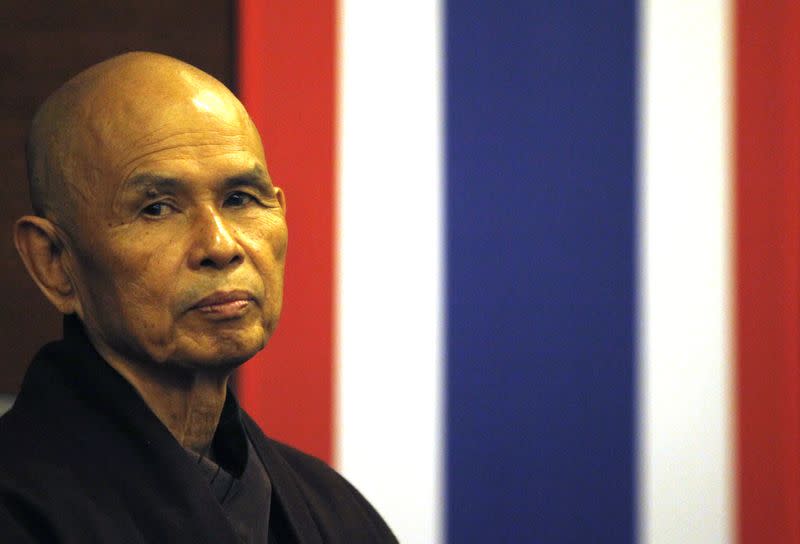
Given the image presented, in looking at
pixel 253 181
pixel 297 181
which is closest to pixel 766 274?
pixel 297 181

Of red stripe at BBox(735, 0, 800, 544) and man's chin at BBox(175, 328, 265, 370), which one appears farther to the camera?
red stripe at BBox(735, 0, 800, 544)

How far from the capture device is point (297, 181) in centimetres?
175

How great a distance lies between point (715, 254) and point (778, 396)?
0.67 feet

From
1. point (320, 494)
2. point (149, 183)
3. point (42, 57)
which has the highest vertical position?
point (42, 57)

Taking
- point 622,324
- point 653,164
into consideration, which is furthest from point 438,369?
point 653,164

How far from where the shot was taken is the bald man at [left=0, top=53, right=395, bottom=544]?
1.24m

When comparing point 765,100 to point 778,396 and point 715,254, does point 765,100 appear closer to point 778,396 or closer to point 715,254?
point 715,254

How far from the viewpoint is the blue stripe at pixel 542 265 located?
70.3 inches

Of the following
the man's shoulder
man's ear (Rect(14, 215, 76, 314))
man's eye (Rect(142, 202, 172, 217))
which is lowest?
the man's shoulder

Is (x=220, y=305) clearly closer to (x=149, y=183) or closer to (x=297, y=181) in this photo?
(x=149, y=183)

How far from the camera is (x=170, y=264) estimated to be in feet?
4.15

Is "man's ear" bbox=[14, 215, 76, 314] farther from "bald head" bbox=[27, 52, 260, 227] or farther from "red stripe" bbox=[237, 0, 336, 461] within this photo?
"red stripe" bbox=[237, 0, 336, 461]

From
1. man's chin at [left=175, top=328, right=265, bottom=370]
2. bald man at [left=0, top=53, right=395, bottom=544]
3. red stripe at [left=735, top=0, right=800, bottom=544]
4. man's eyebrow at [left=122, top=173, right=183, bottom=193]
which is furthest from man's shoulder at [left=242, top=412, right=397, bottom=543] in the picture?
red stripe at [left=735, top=0, right=800, bottom=544]

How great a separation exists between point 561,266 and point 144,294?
0.68 m
